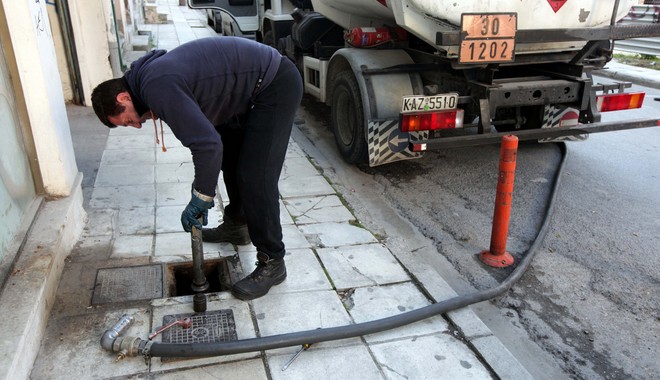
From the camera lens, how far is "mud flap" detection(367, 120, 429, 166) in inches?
196

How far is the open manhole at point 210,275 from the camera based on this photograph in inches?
135

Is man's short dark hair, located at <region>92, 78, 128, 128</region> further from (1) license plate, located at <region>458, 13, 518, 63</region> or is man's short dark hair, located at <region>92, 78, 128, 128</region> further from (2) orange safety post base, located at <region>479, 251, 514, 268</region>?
(2) orange safety post base, located at <region>479, 251, 514, 268</region>

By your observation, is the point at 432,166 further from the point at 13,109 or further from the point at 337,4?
the point at 13,109

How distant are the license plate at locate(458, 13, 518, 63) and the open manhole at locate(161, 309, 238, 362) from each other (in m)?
2.55

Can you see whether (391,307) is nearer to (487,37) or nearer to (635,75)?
(487,37)

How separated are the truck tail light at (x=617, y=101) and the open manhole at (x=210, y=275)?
372cm

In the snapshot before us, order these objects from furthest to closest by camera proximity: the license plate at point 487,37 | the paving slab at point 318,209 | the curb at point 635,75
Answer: the curb at point 635,75 < the paving slab at point 318,209 < the license plate at point 487,37

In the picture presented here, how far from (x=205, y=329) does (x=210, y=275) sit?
0.79 meters

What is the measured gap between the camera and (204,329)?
114 inches

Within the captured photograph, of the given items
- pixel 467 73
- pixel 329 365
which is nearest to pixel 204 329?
pixel 329 365

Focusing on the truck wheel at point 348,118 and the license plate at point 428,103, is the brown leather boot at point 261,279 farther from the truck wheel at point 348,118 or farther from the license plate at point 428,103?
the truck wheel at point 348,118

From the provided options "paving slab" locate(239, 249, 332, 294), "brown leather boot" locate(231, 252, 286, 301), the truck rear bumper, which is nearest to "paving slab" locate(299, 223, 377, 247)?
"paving slab" locate(239, 249, 332, 294)

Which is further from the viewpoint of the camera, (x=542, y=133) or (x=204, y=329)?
A: (x=542, y=133)

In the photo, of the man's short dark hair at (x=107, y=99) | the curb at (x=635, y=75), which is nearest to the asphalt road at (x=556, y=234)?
the man's short dark hair at (x=107, y=99)
